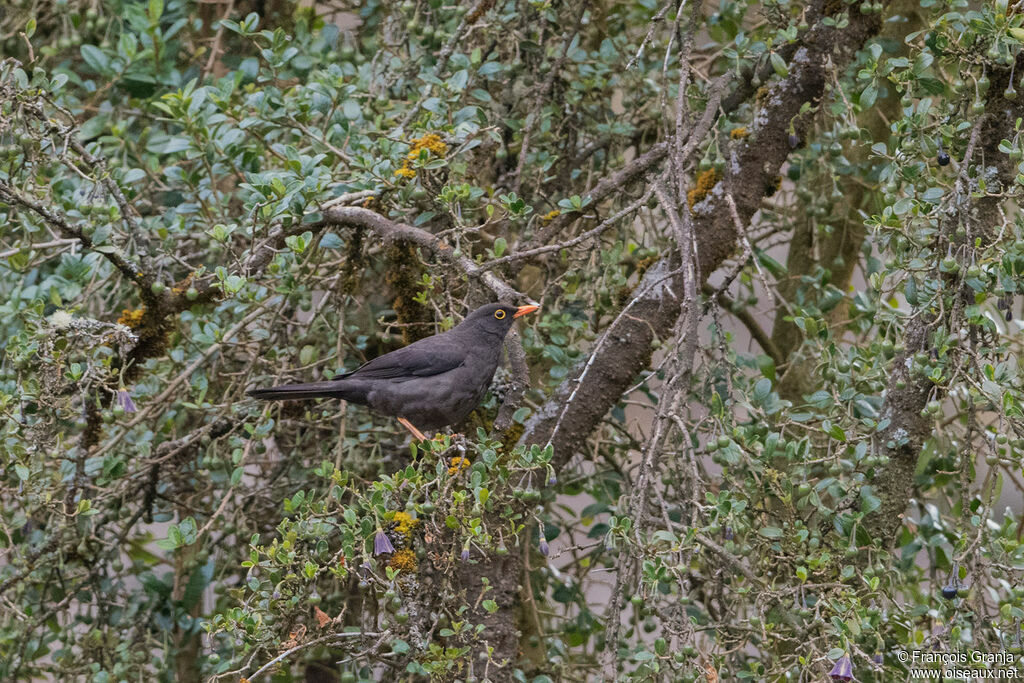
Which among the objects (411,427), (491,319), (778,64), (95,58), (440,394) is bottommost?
(411,427)

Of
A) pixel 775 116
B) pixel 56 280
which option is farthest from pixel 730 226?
pixel 56 280

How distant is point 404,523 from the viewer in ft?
9.66

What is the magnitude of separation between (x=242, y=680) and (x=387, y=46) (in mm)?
2789

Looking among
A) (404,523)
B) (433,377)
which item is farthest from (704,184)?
(404,523)

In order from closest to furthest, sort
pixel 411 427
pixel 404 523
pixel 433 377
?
1. pixel 404 523
2. pixel 433 377
3. pixel 411 427

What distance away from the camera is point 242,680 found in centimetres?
277

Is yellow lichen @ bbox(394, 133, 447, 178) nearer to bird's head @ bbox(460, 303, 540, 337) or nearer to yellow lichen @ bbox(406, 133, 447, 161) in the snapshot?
yellow lichen @ bbox(406, 133, 447, 161)

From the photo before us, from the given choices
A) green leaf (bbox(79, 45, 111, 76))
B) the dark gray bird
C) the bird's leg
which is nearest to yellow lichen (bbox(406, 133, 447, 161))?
the dark gray bird

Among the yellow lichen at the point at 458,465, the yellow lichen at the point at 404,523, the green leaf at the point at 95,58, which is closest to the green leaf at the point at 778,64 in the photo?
the yellow lichen at the point at 458,465

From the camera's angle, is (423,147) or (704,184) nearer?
(423,147)

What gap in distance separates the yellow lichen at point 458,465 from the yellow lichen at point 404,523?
0.17 meters

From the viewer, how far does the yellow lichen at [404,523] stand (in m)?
2.92

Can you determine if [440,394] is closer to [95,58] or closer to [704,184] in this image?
[704,184]

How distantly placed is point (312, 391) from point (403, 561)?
927 millimetres
